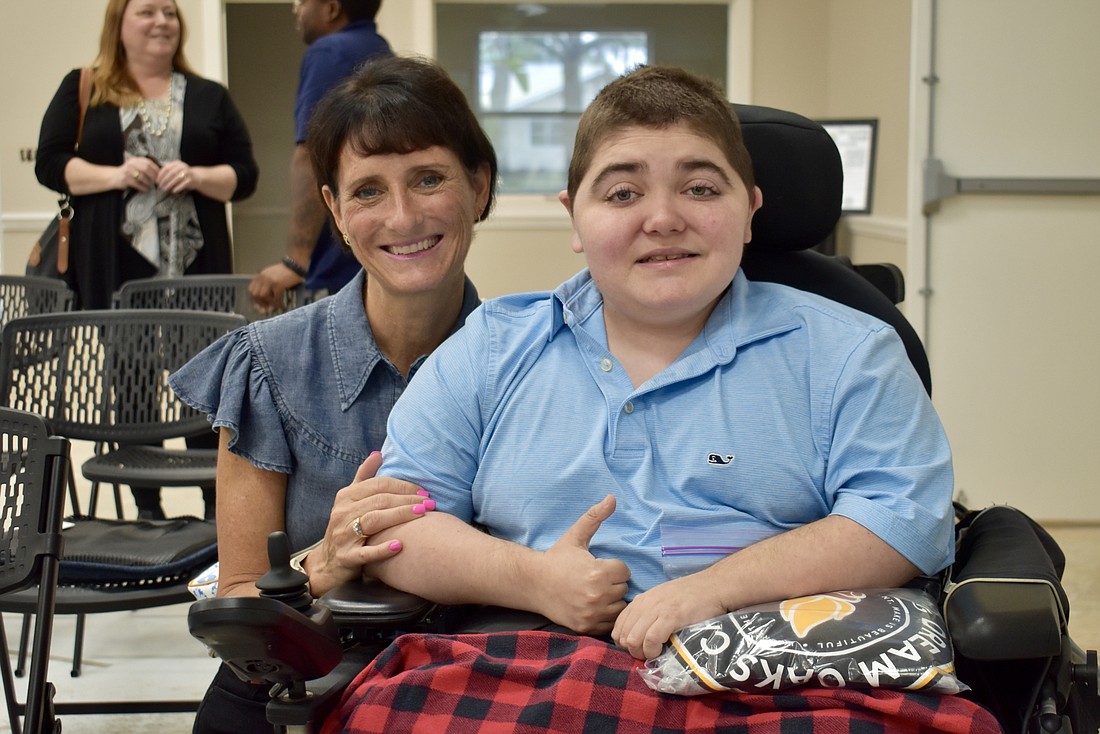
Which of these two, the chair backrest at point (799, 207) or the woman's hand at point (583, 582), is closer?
the woman's hand at point (583, 582)

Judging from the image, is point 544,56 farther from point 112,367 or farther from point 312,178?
point 112,367

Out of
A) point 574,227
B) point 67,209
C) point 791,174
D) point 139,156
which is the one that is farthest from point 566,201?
point 67,209

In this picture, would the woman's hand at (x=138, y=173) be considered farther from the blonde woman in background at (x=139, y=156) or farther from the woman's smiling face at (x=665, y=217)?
the woman's smiling face at (x=665, y=217)

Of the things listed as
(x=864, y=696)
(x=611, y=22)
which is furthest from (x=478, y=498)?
(x=611, y=22)

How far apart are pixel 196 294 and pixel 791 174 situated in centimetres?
195

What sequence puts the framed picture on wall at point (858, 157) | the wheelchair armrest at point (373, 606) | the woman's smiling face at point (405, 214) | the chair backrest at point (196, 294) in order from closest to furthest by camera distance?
the wheelchair armrest at point (373, 606), the woman's smiling face at point (405, 214), the chair backrest at point (196, 294), the framed picture on wall at point (858, 157)

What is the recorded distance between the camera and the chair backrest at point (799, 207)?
167 cm

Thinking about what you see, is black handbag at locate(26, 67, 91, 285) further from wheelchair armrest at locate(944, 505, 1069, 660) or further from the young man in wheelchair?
wheelchair armrest at locate(944, 505, 1069, 660)

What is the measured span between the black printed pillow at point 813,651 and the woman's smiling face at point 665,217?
416 mm

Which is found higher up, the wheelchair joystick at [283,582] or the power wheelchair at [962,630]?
the wheelchair joystick at [283,582]

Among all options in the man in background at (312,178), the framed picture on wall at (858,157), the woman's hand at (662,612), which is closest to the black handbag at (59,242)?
the man in background at (312,178)

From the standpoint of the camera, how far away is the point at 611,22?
8055mm

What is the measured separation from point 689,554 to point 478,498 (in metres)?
0.28

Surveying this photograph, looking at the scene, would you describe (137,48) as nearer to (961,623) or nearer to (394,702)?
(394,702)
